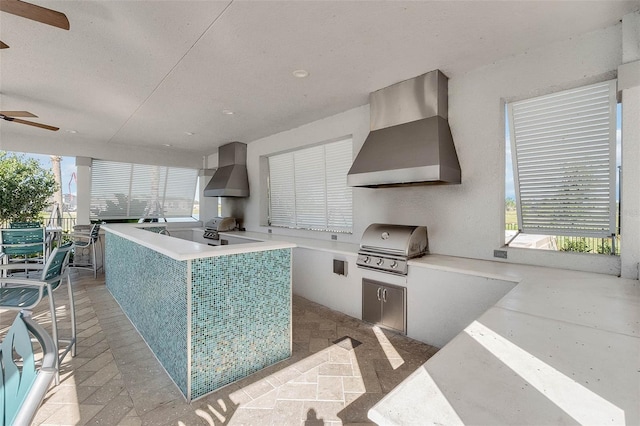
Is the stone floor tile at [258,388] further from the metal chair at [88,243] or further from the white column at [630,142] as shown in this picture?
the metal chair at [88,243]

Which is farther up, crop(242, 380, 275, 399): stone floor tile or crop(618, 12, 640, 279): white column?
crop(618, 12, 640, 279): white column

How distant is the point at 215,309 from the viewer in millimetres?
1928

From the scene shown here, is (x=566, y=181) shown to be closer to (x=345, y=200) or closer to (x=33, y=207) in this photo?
(x=345, y=200)

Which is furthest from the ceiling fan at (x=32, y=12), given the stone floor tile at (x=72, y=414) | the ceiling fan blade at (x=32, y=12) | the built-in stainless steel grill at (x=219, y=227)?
the built-in stainless steel grill at (x=219, y=227)

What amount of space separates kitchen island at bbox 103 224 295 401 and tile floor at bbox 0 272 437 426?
13 centimetres

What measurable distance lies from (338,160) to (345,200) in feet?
2.01

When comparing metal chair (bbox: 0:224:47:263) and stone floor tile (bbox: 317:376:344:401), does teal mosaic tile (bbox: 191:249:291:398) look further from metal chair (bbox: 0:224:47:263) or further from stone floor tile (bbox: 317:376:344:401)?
metal chair (bbox: 0:224:47:263)

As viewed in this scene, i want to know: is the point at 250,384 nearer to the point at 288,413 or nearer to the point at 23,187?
the point at 288,413

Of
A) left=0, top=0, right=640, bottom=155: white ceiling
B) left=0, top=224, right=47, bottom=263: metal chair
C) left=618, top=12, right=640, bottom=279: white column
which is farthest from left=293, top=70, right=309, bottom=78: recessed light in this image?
left=0, top=224, right=47, bottom=263: metal chair

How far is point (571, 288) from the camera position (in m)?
1.80

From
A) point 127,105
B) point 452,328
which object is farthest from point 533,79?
point 127,105

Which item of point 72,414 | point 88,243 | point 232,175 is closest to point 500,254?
point 72,414

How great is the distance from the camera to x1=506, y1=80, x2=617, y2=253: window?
2.21 metres

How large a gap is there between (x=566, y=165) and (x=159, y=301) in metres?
3.58
